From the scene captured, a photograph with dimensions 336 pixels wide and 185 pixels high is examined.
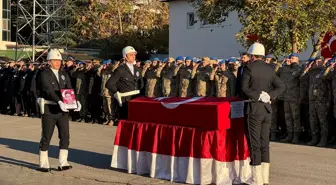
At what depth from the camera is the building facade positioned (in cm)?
2755

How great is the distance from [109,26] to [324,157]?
33643mm

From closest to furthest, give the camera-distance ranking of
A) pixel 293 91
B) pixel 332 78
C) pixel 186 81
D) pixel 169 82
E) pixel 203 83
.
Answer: pixel 332 78 → pixel 293 91 → pixel 203 83 → pixel 186 81 → pixel 169 82

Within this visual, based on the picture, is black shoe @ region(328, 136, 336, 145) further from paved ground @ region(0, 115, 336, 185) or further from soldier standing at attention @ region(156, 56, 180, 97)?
soldier standing at attention @ region(156, 56, 180, 97)

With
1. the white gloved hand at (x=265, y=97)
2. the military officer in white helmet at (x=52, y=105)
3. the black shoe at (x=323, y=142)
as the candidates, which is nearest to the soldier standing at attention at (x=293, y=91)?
the black shoe at (x=323, y=142)

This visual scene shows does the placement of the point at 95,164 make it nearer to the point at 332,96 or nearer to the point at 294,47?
the point at 332,96

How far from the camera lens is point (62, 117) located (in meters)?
9.28

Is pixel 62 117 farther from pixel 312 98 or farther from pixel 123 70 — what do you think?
pixel 312 98

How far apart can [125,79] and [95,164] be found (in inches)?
67.8

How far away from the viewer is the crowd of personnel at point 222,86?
1169 centimetres

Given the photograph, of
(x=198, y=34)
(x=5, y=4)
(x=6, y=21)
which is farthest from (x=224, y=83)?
(x=5, y=4)

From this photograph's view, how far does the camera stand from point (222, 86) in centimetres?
1365

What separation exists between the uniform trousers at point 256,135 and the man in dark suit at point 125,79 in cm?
270

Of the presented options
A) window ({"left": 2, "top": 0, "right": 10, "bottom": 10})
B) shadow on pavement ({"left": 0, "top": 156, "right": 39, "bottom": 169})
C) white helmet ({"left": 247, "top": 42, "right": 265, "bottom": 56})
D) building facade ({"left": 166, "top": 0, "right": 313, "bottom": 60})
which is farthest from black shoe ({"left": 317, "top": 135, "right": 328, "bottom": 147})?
window ({"left": 2, "top": 0, "right": 10, "bottom": 10})

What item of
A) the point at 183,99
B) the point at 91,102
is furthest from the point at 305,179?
the point at 91,102
